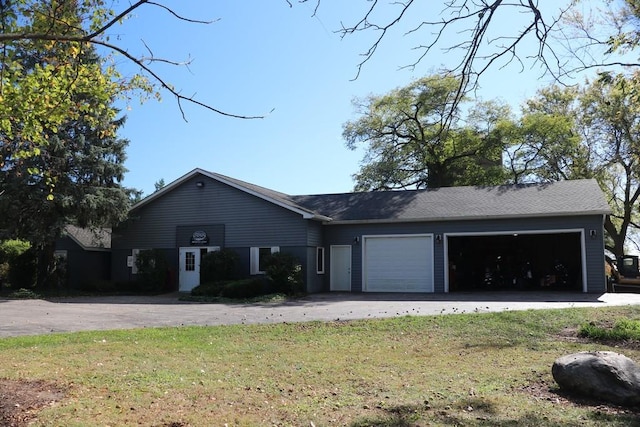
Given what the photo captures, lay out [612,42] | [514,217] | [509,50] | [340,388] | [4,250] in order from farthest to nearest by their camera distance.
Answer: [4,250] → [514,217] → [612,42] → [340,388] → [509,50]

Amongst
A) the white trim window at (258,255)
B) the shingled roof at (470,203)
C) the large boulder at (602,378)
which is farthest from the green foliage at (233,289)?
the large boulder at (602,378)

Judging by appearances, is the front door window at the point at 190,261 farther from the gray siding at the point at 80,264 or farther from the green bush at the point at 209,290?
the gray siding at the point at 80,264

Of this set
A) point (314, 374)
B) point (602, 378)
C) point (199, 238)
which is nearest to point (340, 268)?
point (199, 238)

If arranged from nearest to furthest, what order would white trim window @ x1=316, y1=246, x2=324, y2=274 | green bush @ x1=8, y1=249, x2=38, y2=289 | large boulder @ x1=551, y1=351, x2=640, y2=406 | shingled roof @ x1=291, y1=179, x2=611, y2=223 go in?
large boulder @ x1=551, y1=351, x2=640, y2=406
shingled roof @ x1=291, y1=179, x2=611, y2=223
white trim window @ x1=316, y1=246, x2=324, y2=274
green bush @ x1=8, y1=249, x2=38, y2=289

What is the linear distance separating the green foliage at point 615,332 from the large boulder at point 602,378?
13.3 feet

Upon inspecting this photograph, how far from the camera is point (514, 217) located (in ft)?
69.1

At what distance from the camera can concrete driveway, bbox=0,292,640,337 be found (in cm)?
1272

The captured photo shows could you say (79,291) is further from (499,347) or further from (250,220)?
(499,347)

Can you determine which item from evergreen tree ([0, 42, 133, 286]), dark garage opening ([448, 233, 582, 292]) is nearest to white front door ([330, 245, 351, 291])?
dark garage opening ([448, 233, 582, 292])

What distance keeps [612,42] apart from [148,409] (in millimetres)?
7659

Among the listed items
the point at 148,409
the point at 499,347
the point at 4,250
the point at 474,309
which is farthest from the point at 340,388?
the point at 4,250

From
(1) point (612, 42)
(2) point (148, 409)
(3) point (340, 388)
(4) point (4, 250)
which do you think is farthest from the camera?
(4) point (4, 250)

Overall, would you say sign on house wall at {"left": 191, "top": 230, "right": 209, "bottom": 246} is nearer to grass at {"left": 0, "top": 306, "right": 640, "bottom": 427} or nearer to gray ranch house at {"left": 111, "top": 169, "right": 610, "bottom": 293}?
gray ranch house at {"left": 111, "top": 169, "right": 610, "bottom": 293}

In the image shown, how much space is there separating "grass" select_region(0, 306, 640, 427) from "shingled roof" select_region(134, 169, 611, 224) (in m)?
10.2
